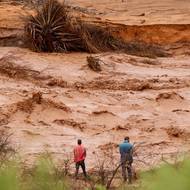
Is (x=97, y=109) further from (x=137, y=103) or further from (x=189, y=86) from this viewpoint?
(x=189, y=86)

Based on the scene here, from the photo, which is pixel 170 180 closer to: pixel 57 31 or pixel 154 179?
pixel 154 179

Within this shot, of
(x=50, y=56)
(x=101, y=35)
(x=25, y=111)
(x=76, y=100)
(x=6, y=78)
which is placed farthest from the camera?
(x=101, y=35)

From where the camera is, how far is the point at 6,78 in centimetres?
1814

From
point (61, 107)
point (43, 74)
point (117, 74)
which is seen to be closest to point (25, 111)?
point (61, 107)

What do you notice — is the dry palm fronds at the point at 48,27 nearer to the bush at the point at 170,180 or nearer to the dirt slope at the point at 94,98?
the dirt slope at the point at 94,98

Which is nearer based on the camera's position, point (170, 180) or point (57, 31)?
point (170, 180)

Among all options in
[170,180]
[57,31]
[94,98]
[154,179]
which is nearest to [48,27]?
[57,31]

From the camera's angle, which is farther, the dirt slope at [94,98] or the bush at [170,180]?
the dirt slope at [94,98]

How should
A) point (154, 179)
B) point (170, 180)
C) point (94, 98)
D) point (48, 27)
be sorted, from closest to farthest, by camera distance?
point (170, 180)
point (154, 179)
point (94, 98)
point (48, 27)

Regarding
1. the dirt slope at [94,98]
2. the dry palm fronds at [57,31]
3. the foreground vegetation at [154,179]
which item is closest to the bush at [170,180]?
the foreground vegetation at [154,179]

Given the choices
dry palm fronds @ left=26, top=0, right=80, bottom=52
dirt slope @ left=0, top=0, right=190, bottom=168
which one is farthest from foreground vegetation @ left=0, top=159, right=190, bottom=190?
dry palm fronds @ left=26, top=0, right=80, bottom=52

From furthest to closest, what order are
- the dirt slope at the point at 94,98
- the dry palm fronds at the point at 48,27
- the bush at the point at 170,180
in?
1. the dry palm fronds at the point at 48,27
2. the dirt slope at the point at 94,98
3. the bush at the point at 170,180

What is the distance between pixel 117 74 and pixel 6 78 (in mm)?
2928

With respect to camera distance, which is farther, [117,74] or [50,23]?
[50,23]
